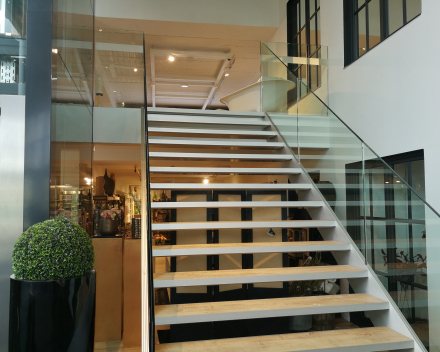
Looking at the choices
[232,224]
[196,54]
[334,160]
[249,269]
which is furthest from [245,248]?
[196,54]

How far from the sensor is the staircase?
9.45 feet

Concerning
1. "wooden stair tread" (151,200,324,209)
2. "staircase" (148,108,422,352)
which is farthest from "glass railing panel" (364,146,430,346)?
"wooden stair tread" (151,200,324,209)

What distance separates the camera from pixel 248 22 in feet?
28.0

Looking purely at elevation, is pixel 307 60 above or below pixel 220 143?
above

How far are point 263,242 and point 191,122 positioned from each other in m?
2.20

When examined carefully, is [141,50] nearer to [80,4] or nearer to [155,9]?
[80,4]

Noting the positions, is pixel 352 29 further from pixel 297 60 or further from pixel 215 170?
pixel 215 170

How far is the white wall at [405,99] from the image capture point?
12.2 feet

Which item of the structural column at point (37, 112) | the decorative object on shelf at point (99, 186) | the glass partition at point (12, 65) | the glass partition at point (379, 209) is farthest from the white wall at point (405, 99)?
the decorative object on shelf at point (99, 186)

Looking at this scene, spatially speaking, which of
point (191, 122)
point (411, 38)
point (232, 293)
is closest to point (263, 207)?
point (232, 293)

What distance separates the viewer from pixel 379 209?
341cm

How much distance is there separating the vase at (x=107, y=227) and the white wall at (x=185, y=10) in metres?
4.68

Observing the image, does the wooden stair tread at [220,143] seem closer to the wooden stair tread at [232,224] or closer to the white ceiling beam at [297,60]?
the wooden stair tread at [232,224]

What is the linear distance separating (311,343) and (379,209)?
1.31m
